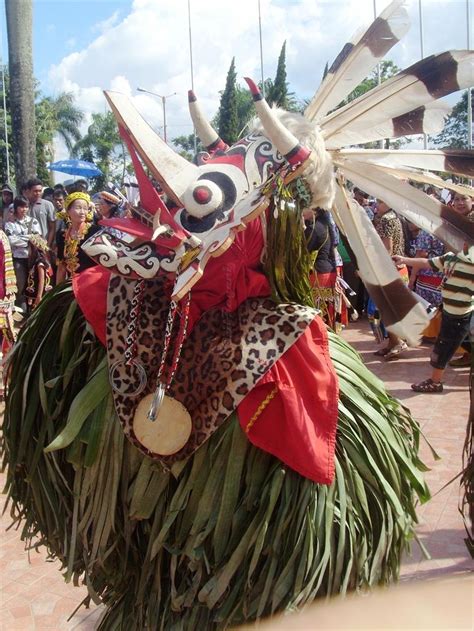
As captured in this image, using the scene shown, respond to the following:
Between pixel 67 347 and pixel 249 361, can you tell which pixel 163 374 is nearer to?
pixel 249 361

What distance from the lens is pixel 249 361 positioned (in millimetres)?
1650

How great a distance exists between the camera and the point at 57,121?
3984 centimetres

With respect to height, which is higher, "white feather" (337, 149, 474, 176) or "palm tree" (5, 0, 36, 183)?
"palm tree" (5, 0, 36, 183)

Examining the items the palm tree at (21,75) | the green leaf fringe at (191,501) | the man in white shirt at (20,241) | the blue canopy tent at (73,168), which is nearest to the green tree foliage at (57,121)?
the blue canopy tent at (73,168)

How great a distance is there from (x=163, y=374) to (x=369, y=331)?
7076mm

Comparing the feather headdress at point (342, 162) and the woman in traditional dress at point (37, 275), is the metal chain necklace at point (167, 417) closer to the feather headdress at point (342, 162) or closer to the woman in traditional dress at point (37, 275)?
the feather headdress at point (342, 162)

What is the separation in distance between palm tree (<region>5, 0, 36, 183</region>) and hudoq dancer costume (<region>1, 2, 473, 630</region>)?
9.32 metres

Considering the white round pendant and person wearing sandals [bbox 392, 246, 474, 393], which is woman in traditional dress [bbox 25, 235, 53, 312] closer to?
person wearing sandals [bbox 392, 246, 474, 393]

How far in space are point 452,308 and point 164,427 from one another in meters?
3.96

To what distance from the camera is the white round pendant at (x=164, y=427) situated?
1673mm

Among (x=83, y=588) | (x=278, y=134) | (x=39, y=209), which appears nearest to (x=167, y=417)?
(x=278, y=134)

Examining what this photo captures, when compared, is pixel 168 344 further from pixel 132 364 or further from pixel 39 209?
pixel 39 209

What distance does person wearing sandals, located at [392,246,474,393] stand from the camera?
4.79 m

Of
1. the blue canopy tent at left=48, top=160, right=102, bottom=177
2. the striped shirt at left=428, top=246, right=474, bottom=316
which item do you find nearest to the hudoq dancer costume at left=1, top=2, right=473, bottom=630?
the striped shirt at left=428, top=246, right=474, bottom=316
